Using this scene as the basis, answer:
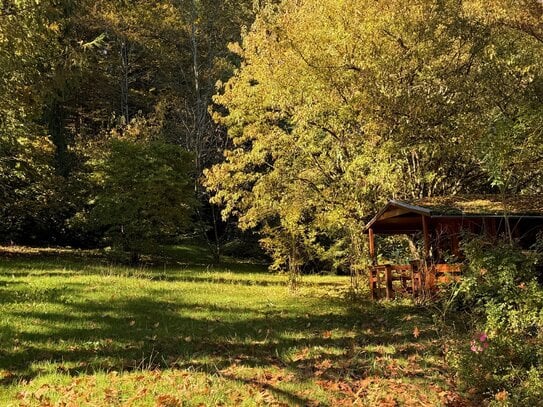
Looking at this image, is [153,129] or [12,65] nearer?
[12,65]

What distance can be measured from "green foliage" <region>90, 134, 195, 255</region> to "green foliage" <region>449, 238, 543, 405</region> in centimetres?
1493

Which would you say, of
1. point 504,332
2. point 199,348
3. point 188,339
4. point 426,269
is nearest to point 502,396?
point 504,332

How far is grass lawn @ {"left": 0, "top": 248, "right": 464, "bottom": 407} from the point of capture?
19.5 ft

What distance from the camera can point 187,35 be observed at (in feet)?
119

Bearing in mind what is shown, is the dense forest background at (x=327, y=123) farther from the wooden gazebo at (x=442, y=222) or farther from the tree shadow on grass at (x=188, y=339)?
the tree shadow on grass at (x=188, y=339)

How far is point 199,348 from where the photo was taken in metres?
8.13

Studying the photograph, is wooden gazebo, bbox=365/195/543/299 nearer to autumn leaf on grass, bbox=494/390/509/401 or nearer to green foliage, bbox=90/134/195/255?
autumn leaf on grass, bbox=494/390/509/401

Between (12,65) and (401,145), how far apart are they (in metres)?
11.1

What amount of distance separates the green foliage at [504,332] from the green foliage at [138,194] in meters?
14.9

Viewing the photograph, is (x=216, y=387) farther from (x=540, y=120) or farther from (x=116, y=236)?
(x=116, y=236)

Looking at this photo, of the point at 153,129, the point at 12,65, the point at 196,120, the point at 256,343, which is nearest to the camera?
the point at 256,343

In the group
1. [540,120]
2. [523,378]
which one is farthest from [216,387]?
[540,120]

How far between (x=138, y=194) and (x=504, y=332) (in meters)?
16.7

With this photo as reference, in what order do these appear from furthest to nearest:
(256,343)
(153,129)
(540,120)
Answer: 1. (153,129)
2. (540,120)
3. (256,343)
